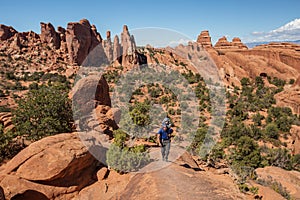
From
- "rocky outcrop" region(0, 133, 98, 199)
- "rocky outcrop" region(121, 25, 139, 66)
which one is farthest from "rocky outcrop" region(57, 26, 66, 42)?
"rocky outcrop" region(0, 133, 98, 199)

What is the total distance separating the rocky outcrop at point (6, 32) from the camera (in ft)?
167

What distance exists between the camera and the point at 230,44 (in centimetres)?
5962

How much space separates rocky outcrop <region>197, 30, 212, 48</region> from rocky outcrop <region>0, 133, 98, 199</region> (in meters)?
52.2

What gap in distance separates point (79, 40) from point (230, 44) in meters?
38.6

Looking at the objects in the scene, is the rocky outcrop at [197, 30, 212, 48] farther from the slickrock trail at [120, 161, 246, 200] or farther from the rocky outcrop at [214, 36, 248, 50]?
the slickrock trail at [120, 161, 246, 200]

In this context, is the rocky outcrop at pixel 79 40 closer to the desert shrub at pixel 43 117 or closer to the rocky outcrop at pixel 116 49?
the rocky outcrop at pixel 116 49

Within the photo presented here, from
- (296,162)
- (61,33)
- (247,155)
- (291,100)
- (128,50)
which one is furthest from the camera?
(61,33)

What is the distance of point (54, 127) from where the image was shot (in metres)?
10.6

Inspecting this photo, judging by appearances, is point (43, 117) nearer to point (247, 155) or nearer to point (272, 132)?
point (247, 155)

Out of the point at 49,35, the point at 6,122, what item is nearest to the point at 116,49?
the point at 49,35

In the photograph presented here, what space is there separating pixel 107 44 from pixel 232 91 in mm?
32725

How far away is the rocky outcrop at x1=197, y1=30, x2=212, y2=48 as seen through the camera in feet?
182

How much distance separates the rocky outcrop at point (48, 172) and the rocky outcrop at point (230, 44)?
58469 millimetres

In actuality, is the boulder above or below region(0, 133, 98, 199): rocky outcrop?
below
